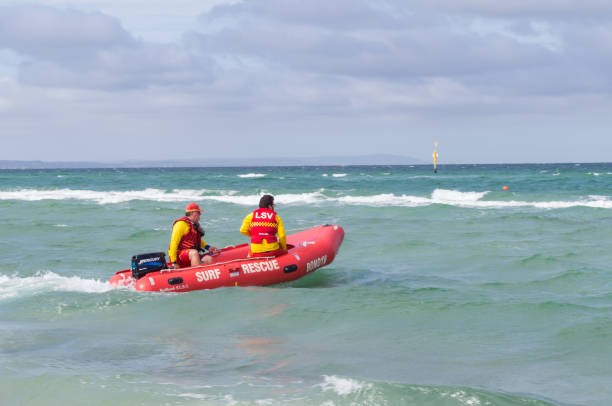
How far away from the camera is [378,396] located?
4660 mm

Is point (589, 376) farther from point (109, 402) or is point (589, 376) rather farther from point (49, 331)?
point (49, 331)

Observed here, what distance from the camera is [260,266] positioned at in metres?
8.90

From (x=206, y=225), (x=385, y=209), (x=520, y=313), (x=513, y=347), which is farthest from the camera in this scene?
(x=385, y=209)

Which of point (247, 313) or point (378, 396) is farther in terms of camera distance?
point (247, 313)

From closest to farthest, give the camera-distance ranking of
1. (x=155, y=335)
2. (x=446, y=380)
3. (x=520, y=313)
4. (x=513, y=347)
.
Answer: (x=446, y=380)
(x=513, y=347)
(x=155, y=335)
(x=520, y=313)

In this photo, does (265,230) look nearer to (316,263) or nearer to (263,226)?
(263,226)

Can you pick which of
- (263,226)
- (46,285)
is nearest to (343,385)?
(263,226)

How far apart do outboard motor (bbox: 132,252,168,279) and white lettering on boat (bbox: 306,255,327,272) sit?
2.01 metres

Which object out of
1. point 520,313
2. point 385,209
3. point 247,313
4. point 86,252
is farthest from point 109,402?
point 385,209

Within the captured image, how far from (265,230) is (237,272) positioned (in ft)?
2.23

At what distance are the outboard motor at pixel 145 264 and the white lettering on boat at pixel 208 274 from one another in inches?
21.6

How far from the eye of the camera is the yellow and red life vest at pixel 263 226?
28.9ft

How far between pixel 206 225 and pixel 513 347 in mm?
12892

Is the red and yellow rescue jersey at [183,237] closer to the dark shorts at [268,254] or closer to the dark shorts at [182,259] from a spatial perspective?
the dark shorts at [182,259]
